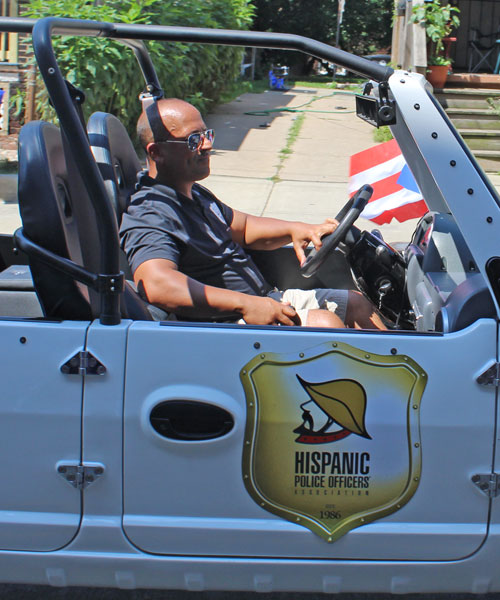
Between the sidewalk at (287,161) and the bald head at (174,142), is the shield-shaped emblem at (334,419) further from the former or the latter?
the sidewalk at (287,161)

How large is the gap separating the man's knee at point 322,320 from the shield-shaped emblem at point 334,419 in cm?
63

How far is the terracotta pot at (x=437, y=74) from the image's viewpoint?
9.86 m

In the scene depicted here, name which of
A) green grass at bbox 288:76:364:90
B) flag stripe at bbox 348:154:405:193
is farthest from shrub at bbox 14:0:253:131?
green grass at bbox 288:76:364:90

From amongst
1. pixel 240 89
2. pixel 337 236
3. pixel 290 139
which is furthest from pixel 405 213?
pixel 240 89

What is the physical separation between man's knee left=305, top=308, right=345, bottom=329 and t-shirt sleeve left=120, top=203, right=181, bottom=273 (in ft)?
1.69

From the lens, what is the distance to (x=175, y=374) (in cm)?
181

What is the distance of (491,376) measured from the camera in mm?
1823

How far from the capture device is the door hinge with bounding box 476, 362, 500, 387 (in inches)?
71.7

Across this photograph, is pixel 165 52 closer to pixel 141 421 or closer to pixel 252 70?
pixel 141 421

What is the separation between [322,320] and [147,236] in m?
0.68

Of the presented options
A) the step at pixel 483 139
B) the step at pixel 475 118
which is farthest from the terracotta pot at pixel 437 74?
the step at pixel 483 139

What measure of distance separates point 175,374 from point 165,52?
7917 mm

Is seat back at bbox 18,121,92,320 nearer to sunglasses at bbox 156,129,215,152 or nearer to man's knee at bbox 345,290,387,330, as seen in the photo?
sunglasses at bbox 156,129,215,152

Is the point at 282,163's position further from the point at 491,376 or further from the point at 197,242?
the point at 491,376
